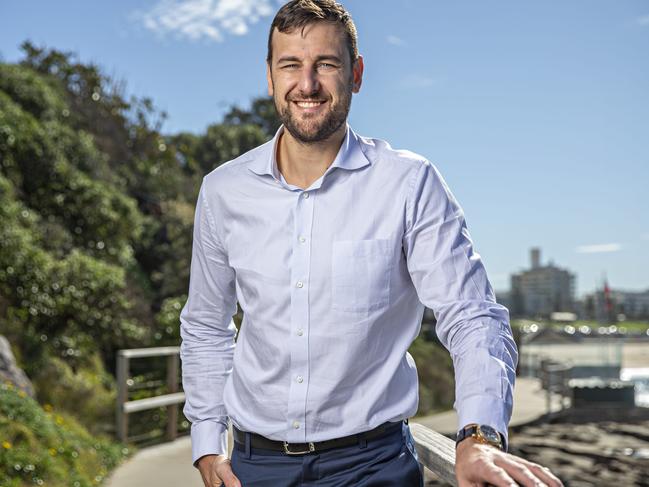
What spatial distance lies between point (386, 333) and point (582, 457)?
10.1 m

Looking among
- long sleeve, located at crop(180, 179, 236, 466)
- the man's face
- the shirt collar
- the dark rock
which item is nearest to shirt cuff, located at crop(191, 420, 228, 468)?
long sleeve, located at crop(180, 179, 236, 466)

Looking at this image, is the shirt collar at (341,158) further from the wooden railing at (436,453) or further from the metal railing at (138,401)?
the metal railing at (138,401)

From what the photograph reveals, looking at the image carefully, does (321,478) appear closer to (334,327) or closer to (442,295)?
(334,327)

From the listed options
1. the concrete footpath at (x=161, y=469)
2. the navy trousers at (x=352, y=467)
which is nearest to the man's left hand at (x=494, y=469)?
the navy trousers at (x=352, y=467)

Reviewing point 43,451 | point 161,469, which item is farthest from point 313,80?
point 161,469

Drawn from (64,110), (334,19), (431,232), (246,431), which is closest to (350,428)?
(246,431)

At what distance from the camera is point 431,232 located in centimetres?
155

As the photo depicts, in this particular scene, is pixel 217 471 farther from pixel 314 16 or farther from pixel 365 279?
pixel 314 16

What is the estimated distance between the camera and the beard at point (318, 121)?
171 cm

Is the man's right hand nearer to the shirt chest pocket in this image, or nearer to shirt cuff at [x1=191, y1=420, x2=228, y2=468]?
shirt cuff at [x1=191, y1=420, x2=228, y2=468]

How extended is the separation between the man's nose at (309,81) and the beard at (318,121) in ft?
0.08

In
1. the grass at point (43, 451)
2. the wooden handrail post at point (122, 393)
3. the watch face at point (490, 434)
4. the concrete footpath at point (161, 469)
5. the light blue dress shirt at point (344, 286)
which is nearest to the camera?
the watch face at point (490, 434)

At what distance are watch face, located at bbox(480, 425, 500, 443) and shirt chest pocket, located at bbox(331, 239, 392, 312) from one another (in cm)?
42

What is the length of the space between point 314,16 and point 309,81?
0.44 feet
